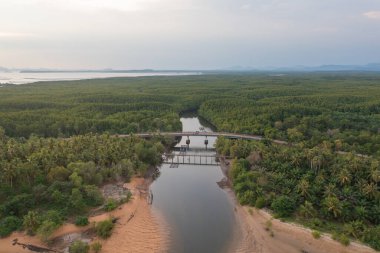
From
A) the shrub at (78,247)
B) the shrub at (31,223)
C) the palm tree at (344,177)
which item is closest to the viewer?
the shrub at (78,247)

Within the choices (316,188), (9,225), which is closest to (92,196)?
(9,225)

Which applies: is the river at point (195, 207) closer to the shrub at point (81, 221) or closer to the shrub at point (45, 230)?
the shrub at point (81, 221)

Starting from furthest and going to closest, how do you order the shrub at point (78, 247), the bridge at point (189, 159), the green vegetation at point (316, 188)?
the bridge at point (189, 159) < the green vegetation at point (316, 188) < the shrub at point (78, 247)

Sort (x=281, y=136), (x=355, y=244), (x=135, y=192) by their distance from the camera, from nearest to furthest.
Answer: (x=355, y=244), (x=135, y=192), (x=281, y=136)

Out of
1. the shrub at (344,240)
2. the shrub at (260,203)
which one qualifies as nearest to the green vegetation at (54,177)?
the shrub at (260,203)

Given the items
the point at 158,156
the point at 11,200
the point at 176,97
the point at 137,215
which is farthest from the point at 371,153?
the point at 176,97

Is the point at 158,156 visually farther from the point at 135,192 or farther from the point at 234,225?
the point at 234,225

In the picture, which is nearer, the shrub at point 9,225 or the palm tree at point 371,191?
the shrub at point 9,225

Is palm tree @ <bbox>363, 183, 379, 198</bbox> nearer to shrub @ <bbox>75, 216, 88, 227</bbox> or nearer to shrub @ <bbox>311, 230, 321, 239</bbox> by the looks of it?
shrub @ <bbox>311, 230, 321, 239</bbox>
